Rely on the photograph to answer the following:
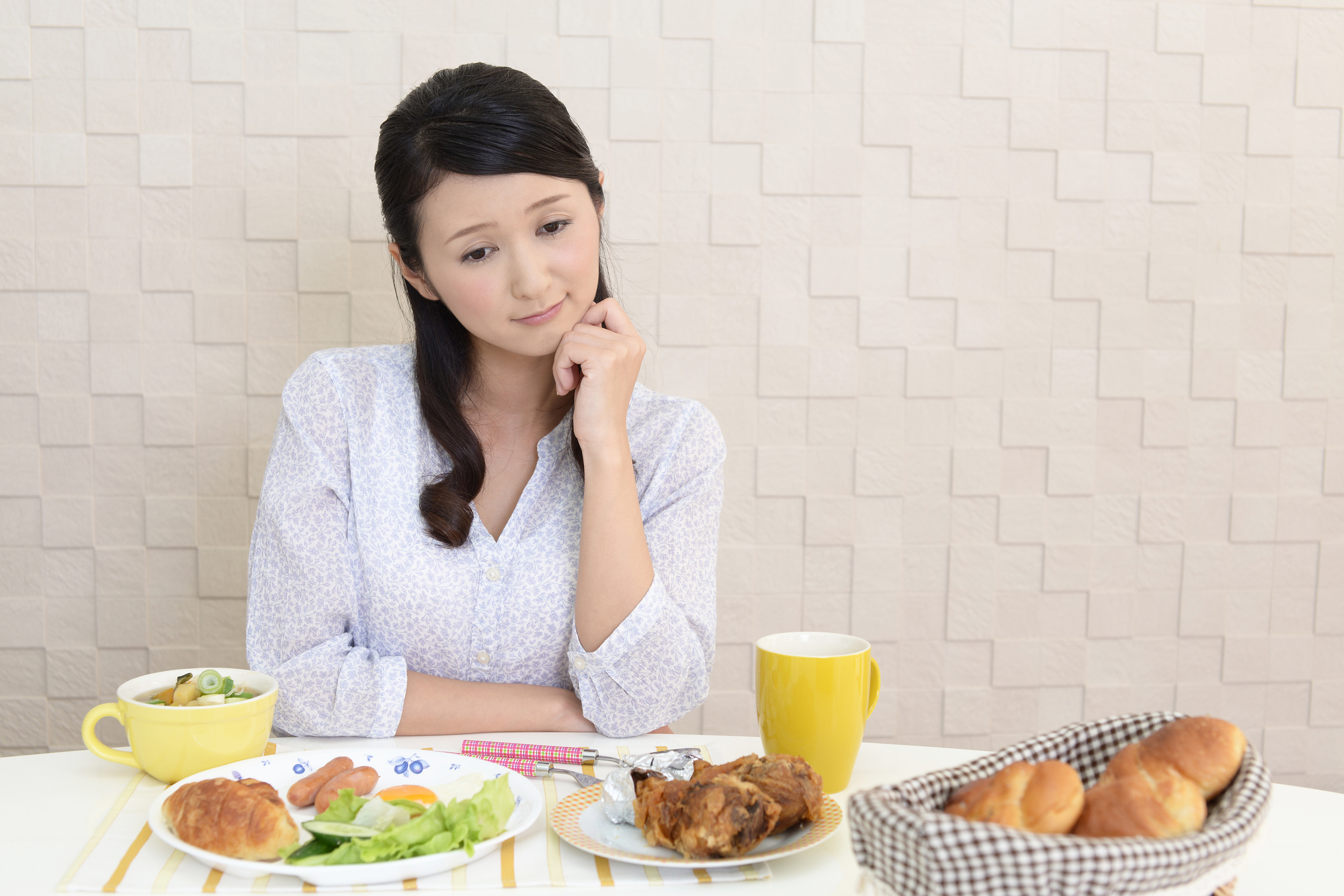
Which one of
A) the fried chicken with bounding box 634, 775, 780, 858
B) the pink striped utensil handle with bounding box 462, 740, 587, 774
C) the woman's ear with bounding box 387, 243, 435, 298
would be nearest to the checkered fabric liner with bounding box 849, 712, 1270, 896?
the fried chicken with bounding box 634, 775, 780, 858

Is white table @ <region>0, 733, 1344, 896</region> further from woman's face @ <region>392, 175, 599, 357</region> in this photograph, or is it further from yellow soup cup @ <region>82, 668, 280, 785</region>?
woman's face @ <region>392, 175, 599, 357</region>

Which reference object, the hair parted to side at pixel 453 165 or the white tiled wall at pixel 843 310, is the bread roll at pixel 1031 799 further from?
the white tiled wall at pixel 843 310

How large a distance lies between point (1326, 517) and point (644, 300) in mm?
1245

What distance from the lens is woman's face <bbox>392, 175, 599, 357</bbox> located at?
1.13 meters

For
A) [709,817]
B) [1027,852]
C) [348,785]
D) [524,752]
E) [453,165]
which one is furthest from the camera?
[453,165]

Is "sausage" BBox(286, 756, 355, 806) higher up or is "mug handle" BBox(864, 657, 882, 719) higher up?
"mug handle" BBox(864, 657, 882, 719)

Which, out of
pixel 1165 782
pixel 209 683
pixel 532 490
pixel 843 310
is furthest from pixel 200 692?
pixel 843 310

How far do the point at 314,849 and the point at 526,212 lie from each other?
696mm

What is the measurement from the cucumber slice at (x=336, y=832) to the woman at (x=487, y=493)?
366 mm

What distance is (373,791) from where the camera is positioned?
2.63ft

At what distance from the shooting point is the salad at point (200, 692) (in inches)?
33.6

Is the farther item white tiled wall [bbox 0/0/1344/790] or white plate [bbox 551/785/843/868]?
white tiled wall [bbox 0/0/1344/790]

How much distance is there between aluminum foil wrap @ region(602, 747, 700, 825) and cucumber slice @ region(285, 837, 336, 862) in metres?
0.18

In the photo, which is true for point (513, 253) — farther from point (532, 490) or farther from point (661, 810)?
point (661, 810)
